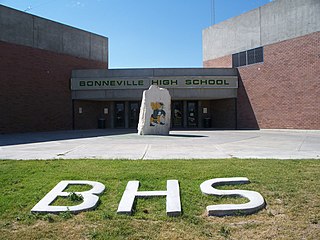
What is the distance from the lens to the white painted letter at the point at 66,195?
16.2ft

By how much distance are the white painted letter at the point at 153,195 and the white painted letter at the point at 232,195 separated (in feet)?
1.65

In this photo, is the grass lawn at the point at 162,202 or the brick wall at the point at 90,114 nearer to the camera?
the grass lawn at the point at 162,202

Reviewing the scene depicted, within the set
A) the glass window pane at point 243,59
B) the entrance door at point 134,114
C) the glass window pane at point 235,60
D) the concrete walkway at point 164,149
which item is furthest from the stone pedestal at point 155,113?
the entrance door at point 134,114

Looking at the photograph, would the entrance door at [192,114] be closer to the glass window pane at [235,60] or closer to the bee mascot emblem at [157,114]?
the glass window pane at [235,60]

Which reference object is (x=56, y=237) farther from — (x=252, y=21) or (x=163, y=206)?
(x=252, y=21)

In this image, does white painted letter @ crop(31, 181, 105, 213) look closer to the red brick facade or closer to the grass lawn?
the grass lawn

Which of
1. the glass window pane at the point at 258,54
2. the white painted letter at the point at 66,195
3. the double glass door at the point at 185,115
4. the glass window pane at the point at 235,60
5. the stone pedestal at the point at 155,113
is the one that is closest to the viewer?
the white painted letter at the point at 66,195

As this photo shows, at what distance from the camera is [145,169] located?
7359 millimetres

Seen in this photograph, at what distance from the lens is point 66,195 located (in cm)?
554

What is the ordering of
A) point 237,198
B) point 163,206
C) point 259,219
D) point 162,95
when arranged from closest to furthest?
point 259,219 < point 163,206 < point 237,198 < point 162,95

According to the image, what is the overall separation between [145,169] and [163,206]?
7.55 feet

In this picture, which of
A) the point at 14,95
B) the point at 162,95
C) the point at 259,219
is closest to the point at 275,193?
the point at 259,219

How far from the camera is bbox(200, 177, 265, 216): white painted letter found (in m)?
4.80

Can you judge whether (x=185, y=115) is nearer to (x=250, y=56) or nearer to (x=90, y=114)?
(x=250, y=56)
